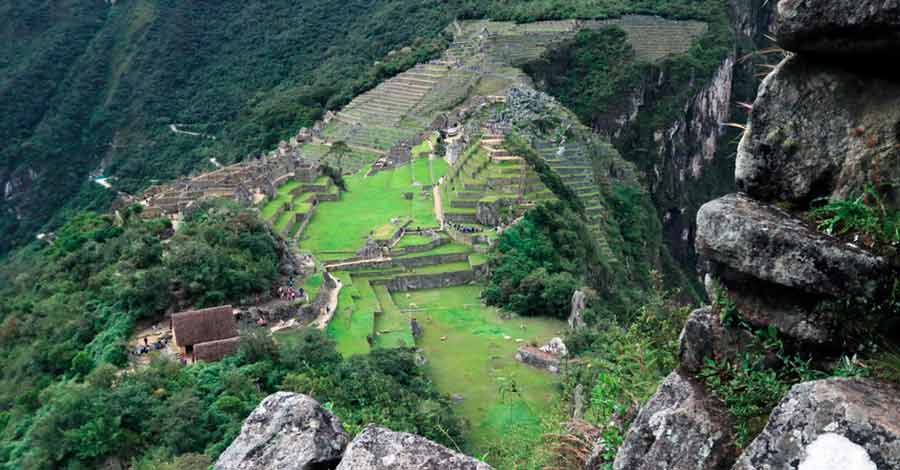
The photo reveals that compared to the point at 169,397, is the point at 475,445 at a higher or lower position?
lower

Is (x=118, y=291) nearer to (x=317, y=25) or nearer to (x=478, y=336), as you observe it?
(x=478, y=336)

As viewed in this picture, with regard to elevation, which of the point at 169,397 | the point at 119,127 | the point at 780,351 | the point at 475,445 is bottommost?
the point at 119,127

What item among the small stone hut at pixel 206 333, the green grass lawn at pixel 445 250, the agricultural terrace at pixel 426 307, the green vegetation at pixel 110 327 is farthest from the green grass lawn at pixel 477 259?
the small stone hut at pixel 206 333

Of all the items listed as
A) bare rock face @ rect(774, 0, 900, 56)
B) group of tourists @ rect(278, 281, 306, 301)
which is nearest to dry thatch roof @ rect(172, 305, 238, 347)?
group of tourists @ rect(278, 281, 306, 301)

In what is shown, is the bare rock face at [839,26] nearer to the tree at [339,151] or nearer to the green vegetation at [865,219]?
the green vegetation at [865,219]

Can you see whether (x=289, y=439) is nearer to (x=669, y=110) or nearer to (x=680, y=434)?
(x=680, y=434)

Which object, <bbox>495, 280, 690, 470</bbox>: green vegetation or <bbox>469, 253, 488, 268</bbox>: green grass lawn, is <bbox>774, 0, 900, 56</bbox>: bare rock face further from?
<bbox>469, 253, 488, 268</bbox>: green grass lawn

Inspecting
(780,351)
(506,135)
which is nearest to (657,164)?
(506,135)

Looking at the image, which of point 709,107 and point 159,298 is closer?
point 159,298
